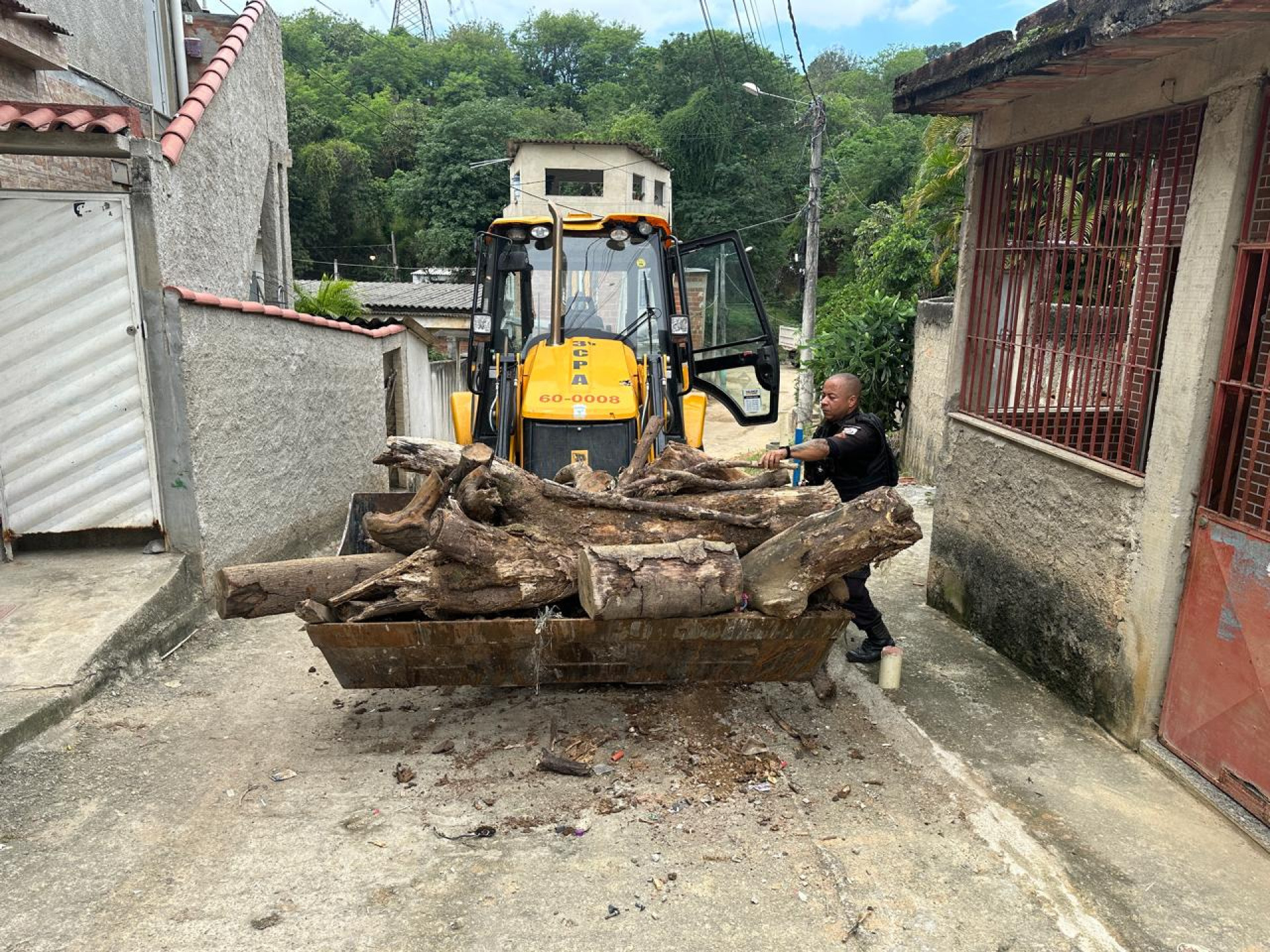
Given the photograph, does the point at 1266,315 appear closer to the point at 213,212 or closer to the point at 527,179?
the point at 213,212

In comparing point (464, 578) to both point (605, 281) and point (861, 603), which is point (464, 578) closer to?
point (861, 603)

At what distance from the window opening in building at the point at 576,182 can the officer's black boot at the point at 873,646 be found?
2959cm

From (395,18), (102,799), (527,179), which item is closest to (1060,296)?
(102,799)

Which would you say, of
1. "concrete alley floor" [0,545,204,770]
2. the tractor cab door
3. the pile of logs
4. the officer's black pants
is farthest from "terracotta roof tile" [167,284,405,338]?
→ the officer's black pants

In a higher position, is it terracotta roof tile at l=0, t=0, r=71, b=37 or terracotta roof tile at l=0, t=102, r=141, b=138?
terracotta roof tile at l=0, t=0, r=71, b=37

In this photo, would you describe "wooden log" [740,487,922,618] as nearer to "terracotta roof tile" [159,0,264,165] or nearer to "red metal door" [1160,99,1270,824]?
"red metal door" [1160,99,1270,824]

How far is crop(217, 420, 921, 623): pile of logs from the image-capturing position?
3.53 m

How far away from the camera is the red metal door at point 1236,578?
356cm

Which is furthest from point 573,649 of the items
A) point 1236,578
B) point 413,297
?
point 413,297

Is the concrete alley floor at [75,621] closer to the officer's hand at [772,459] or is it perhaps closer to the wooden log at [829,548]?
the wooden log at [829,548]

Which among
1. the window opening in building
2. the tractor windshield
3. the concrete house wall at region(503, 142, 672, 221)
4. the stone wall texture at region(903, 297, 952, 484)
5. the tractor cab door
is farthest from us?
the window opening in building

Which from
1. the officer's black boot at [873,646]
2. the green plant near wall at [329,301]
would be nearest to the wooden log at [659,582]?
the officer's black boot at [873,646]

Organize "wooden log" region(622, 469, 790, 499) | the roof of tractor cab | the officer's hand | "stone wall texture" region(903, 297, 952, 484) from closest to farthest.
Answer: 1. "wooden log" region(622, 469, 790, 499)
2. the officer's hand
3. the roof of tractor cab
4. "stone wall texture" region(903, 297, 952, 484)

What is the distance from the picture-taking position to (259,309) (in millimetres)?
6289
